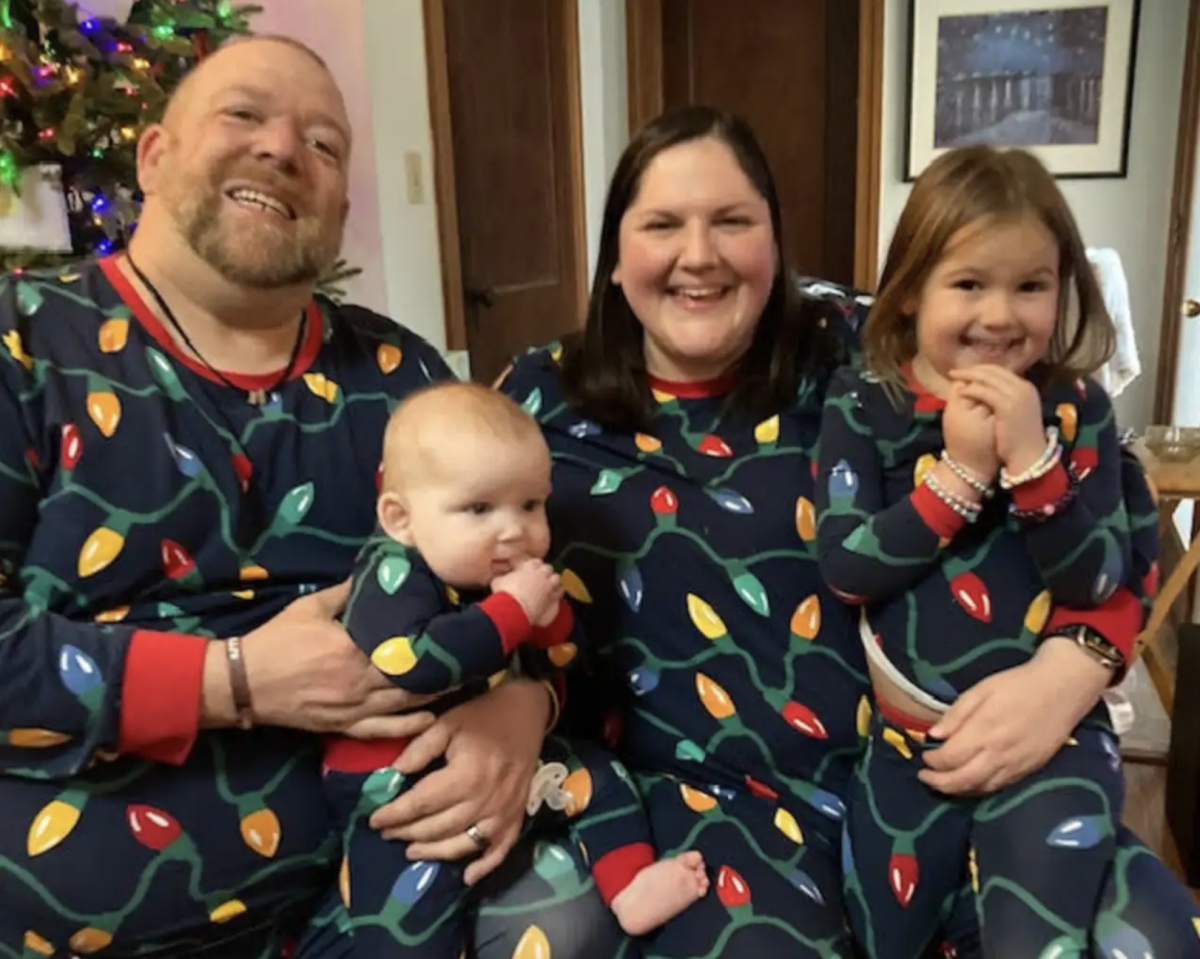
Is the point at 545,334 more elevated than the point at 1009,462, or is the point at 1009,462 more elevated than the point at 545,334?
the point at 1009,462

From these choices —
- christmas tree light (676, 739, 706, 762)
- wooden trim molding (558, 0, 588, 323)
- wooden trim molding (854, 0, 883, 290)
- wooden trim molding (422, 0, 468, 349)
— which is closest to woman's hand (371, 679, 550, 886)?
christmas tree light (676, 739, 706, 762)

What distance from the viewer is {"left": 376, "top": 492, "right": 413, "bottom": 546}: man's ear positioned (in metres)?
1.20

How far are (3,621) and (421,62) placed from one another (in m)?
2.29

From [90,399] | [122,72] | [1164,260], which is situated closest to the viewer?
[90,399]

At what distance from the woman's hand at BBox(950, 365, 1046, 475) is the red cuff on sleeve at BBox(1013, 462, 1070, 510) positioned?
0.02 metres

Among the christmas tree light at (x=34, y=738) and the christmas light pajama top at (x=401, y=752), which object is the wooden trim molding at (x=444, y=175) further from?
the christmas tree light at (x=34, y=738)

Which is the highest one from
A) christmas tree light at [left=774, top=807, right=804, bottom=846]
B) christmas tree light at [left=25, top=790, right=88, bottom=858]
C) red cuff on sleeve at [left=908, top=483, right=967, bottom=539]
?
red cuff on sleeve at [left=908, top=483, right=967, bottom=539]

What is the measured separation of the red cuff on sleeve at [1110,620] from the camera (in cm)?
122

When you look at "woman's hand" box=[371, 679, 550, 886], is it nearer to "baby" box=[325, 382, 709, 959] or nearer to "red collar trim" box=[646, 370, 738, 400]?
"baby" box=[325, 382, 709, 959]

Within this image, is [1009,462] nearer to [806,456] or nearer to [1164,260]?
[806,456]

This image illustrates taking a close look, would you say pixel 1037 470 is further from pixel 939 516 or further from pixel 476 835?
pixel 476 835

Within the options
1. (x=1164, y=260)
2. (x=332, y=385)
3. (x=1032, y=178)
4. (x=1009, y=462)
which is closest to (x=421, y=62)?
(x=332, y=385)

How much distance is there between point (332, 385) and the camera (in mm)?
1359

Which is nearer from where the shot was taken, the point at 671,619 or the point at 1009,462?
the point at 1009,462
